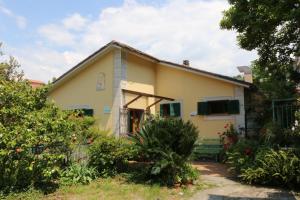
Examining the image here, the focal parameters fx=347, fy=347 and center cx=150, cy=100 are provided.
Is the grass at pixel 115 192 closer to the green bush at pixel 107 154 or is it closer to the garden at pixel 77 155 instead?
the garden at pixel 77 155

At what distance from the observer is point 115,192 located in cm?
923

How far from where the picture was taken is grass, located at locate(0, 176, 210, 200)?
28.9 feet

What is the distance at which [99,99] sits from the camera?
17.1m

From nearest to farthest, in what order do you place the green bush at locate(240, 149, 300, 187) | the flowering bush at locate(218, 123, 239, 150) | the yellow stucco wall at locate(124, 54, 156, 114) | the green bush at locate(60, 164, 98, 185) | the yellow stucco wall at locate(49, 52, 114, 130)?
the green bush at locate(240, 149, 300, 187) → the green bush at locate(60, 164, 98, 185) → the flowering bush at locate(218, 123, 239, 150) → the yellow stucco wall at locate(49, 52, 114, 130) → the yellow stucco wall at locate(124, 54, 156, 114)

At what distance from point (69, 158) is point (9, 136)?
256cm

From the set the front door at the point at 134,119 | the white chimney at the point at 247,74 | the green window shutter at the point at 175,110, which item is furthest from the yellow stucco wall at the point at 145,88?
the white chimney at the point at 247,74

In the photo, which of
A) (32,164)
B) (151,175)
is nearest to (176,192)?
(151,175)

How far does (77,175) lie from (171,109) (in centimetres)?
846

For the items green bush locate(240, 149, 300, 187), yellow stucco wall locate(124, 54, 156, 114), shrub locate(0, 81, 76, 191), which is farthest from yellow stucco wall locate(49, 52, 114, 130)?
green bush locate(240, 149, 300, 187)

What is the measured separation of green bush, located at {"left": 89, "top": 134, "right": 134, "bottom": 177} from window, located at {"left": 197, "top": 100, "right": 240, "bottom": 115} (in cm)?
676

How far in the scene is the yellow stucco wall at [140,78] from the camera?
1689 centimetres

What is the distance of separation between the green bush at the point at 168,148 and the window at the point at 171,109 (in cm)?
719

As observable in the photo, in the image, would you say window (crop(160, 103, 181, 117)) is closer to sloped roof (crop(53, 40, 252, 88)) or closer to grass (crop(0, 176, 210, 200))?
sloped roof (crop(53, 40, 252, 88))

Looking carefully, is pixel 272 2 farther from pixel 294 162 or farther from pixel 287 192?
pixel 287 192
